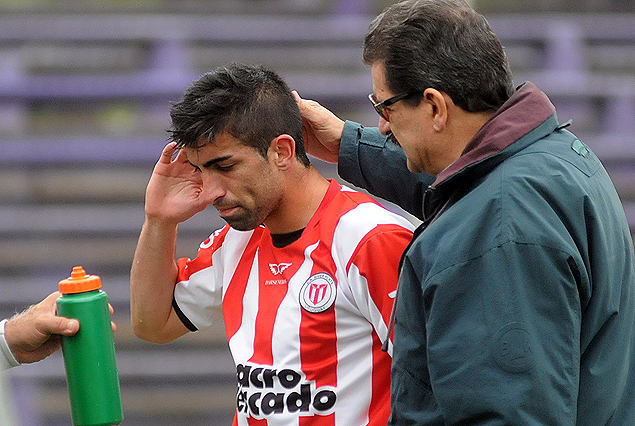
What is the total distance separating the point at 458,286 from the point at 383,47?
0.49 metres

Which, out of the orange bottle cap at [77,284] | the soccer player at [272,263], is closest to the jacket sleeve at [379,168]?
the soccer player at [272,263]

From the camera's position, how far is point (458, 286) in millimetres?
1325

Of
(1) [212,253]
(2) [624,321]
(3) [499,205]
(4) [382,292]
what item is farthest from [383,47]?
(1) [212,253]

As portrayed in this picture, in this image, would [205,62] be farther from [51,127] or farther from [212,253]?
[212,253]

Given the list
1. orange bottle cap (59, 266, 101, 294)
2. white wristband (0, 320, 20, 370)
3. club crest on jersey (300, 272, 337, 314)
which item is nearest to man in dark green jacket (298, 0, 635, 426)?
club crest on jersey (300, 272, 337, 314)

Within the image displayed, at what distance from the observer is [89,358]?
72.9 inches

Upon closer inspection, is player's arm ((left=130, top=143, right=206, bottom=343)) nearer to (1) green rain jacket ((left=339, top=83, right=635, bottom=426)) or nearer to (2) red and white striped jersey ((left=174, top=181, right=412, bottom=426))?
(2) red and white striped jersey ((left=174, top=181, right=412, bottom=426))

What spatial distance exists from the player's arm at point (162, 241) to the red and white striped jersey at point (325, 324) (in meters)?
0.24

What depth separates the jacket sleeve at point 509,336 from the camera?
1283 millimetres

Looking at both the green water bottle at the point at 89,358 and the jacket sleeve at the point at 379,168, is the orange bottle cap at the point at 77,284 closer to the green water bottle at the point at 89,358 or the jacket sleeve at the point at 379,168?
the green water bottle at the point at 89,358

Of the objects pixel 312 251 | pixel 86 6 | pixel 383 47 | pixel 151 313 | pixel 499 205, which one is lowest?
pixel 151 313

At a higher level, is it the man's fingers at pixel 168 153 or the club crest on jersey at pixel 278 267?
the man's fingers at pixel 168 153

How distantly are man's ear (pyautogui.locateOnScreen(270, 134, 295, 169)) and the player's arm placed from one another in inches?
8.9

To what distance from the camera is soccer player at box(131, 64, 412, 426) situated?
5.95 feet
